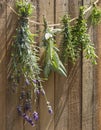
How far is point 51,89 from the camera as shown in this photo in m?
2.88

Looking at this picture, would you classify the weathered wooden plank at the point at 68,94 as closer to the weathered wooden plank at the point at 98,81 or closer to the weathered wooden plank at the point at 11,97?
the weathered wooden plank at the point at 98,81

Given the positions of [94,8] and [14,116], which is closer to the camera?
[14,116]

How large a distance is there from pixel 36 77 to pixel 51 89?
8.1 inches

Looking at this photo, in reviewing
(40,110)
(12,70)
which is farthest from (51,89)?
(12,70)

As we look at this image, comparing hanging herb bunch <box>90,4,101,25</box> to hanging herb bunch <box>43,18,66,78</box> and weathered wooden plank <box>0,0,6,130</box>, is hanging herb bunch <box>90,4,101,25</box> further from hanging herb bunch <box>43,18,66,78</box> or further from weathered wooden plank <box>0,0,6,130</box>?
weathered wooden plank <box>0,0,6,130</box>

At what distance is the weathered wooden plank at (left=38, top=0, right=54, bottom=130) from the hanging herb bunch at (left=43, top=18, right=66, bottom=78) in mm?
84

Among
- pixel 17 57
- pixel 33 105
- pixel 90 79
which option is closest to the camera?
pixel 17 57

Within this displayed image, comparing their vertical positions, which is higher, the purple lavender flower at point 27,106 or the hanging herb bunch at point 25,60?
the hanging herb bunch at point 25,60

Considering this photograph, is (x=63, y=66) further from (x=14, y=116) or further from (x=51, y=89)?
(x=14, y=116)

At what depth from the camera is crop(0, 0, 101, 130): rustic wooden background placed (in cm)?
268

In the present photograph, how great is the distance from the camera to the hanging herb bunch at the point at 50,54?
272cm

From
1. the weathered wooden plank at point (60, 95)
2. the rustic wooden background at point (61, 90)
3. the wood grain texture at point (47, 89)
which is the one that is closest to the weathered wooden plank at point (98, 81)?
the rustic wooden background at point (61, 90)

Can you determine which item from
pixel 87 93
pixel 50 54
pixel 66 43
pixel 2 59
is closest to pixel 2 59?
pixel 2 59

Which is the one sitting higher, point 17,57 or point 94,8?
point 94,8
